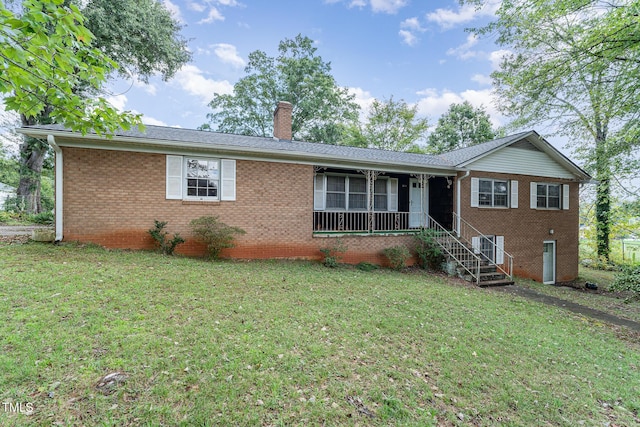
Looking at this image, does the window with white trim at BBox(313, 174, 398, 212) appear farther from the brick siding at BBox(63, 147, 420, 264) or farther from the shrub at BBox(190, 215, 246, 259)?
the shrub at BBox(190, 215, 246, 259)

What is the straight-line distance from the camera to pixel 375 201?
39.3 feet

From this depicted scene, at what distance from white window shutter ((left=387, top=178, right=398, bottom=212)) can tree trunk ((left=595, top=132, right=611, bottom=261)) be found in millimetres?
7999

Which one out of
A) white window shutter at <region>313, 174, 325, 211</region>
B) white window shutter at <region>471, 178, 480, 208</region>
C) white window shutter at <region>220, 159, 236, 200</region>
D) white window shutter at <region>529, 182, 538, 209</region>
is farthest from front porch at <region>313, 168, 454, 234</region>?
white window shutter at <region>529, 182, 538, 209</region>

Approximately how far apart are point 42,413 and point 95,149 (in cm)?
738

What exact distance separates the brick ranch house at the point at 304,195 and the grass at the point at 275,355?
205 cm

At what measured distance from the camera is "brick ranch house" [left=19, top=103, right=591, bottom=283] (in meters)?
7.70

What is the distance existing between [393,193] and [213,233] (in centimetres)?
769

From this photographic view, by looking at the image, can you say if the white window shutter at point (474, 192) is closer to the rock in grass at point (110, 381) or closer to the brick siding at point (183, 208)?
the brick siding at point (183, 208)

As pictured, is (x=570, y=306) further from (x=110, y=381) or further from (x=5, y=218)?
(x=5, y=218)

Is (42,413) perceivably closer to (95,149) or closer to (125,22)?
(95,149)

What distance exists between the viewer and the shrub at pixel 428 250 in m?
10.3

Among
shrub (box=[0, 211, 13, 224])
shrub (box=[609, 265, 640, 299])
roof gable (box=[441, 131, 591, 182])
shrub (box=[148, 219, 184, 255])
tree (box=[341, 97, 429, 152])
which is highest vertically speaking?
tree (box=[341, 97, 429, 152])

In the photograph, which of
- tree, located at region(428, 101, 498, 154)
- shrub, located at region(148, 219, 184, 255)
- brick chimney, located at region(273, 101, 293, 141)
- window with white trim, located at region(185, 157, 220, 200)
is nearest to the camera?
shrub, located at region(148, 219, 184, 255)

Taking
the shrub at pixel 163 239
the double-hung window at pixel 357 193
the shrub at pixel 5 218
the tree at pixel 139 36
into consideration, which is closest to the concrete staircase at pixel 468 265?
the double-hung window at pixel 357 193
